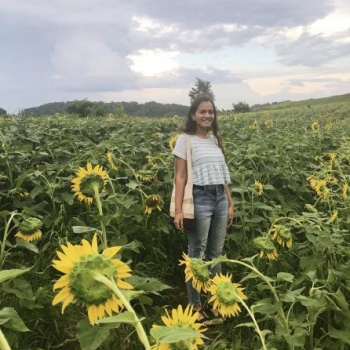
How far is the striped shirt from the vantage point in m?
2.76

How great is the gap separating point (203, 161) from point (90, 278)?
1.97m

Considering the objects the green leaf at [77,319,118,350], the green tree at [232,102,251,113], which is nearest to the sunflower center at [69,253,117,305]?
the green leaf at [77,319,118,350]

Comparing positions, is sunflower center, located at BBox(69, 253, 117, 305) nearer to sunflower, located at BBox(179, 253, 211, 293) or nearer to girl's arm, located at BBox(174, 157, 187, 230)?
sunflower, located at BBox(179, 253, 211, 293)

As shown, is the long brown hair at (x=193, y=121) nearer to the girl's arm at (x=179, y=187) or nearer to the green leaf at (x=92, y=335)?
the girl's arm at (x=179, y=187)

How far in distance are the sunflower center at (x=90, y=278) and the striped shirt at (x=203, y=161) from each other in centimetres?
191

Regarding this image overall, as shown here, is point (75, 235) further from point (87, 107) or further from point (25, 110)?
point (87, 107)

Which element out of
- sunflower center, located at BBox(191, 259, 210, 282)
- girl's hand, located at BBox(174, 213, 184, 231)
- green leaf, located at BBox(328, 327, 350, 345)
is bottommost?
green leaf, located at BBox(328, 327, 350, 345)

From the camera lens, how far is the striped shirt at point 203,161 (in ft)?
9.06

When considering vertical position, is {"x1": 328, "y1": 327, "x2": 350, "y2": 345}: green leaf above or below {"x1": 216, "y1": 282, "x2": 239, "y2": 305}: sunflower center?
below

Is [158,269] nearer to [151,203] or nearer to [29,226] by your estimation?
[151,203]

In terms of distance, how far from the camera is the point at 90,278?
0.86 m

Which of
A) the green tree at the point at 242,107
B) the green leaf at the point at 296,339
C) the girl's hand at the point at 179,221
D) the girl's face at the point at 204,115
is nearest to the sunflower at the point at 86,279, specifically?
the green leaf at the point at 296,339

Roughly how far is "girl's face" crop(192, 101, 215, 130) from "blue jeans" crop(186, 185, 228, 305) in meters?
0.37

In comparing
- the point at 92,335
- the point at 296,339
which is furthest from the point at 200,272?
the point at 92,335
